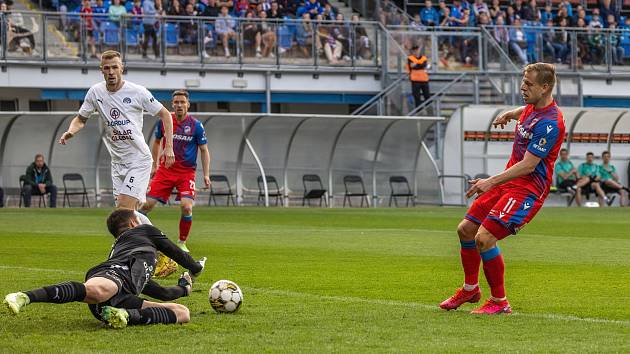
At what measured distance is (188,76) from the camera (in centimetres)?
3912

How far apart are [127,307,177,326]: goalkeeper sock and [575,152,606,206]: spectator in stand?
2804 centimetres

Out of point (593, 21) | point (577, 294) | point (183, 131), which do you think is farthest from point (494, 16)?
point (577, 294)

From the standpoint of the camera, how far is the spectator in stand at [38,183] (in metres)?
32.5

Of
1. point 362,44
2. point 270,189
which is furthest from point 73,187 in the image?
point 362,44

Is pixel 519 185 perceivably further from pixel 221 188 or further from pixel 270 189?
pixel 270 189

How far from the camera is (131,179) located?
1411 cm

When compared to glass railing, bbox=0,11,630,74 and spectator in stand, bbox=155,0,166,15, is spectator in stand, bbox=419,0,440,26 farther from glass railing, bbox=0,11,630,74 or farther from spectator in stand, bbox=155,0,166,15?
spectator in stand, bbox=155,0,166,15

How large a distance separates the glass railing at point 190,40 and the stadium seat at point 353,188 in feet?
17.3

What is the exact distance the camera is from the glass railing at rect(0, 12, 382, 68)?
36375 millimetres

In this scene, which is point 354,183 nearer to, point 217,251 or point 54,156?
point 54,156

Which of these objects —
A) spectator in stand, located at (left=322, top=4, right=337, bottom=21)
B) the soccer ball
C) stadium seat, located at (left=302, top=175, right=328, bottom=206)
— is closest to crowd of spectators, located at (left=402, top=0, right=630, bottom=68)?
spectator in stand, located at (left=322, top=4, right=337, bottom=21)

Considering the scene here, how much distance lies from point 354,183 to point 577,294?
83.1 ft

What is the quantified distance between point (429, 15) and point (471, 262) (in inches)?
1332

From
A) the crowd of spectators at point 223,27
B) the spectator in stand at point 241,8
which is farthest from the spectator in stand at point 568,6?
the spectator in stand at point 241,8
